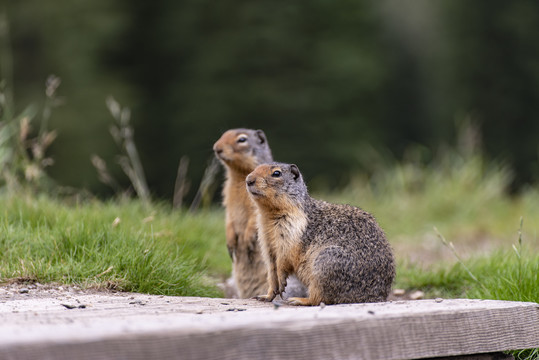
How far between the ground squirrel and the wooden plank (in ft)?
0.92

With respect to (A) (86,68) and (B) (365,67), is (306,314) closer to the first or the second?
(A) (86,68)

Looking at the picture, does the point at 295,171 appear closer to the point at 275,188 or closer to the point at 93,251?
the point at 275,188

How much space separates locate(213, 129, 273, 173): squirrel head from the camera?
5.11 meters

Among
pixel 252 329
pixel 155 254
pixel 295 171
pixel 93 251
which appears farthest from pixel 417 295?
pixel 252 329

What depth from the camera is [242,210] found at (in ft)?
16.7

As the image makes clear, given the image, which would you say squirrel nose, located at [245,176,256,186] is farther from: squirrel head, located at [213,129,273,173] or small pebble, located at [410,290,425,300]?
small pebble, located at [410,290,425,300]

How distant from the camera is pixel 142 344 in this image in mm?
2457

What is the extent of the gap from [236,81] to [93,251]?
1477 cm

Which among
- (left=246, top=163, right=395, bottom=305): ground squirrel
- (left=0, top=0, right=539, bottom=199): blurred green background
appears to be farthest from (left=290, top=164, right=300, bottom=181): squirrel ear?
(left=0, top=0, right=539, bottom=199): blurred green background

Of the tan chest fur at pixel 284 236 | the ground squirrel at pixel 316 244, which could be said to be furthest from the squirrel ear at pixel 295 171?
the tan chest fur at pixel 284 236

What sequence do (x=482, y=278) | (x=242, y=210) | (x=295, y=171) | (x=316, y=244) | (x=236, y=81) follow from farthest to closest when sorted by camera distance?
(x=236, y=81) → (x=242, y=210) → (x=482, y=278) → (x=295, y=171) → (x=316, y=244)

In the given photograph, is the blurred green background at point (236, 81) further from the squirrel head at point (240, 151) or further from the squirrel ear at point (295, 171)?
the squirrel ear at point (295, 171)

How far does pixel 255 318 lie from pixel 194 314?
12.4 inches

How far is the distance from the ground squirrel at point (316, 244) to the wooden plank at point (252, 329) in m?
0.28
